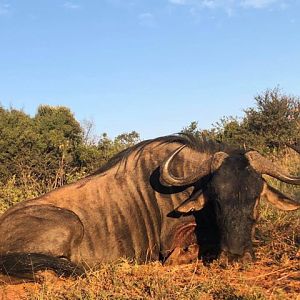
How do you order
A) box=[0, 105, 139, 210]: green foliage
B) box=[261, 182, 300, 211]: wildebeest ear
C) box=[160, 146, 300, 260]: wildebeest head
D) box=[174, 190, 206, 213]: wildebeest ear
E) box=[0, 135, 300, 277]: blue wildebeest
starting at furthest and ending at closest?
box=[0, 105, 139, 210]: green foliage → box=[261, 182, 300, 211]: wildebeest ear → box=[174, 190, 206, 213]: wildebeest ear → box=[0, 135, 300, 277]: blue wildebeest → box=[160, 146, 300, 260]: wildebeest head

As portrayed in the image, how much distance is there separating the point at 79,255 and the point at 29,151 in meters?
6.54

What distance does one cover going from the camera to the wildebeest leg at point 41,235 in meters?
4.64

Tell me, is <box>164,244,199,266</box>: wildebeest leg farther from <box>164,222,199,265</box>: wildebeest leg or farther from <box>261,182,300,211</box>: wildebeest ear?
<box>261,182,300,211</box>: wildebeest ear

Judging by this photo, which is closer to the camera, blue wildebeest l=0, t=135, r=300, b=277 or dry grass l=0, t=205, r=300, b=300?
dry grass l=0, t=205, r=300, b=300

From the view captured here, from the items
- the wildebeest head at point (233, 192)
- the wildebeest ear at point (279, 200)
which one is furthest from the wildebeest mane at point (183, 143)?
the wildebeest ear at point (279, 200)

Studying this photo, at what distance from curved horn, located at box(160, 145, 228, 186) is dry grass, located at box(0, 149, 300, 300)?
0.81m

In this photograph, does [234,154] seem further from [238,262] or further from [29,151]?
[29,151]

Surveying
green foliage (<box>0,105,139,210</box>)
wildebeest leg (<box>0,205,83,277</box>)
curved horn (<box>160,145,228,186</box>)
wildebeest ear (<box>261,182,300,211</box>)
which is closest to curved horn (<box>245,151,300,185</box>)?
wildebeest ear (<box>261,182,300,211</box>)

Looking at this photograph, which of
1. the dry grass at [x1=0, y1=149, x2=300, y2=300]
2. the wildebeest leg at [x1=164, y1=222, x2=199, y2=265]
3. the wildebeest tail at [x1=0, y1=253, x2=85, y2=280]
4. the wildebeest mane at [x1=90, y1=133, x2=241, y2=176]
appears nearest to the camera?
the dry grass at [x1=0, y1=149, x2=300, y2=300]

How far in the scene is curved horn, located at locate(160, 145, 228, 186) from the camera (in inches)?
198

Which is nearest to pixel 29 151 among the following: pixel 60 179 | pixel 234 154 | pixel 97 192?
pixel 60 179

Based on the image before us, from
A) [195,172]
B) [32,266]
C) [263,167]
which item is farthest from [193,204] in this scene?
[32,266]

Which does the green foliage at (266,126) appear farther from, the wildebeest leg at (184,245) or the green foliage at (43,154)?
the wildebeest leg at (184,245)

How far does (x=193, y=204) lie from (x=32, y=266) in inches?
64.9
